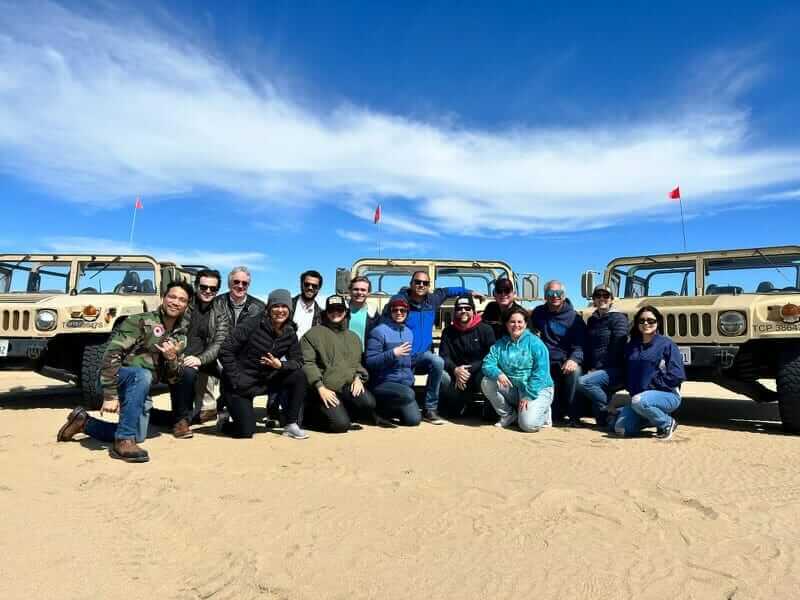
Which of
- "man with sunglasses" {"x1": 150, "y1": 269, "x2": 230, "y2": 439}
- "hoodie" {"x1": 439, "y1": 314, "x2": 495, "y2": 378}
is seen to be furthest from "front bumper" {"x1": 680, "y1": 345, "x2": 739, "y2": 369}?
"man with sunglasses" {"x1": 150, "y1": 269, "x2": 230, "y2": 439}

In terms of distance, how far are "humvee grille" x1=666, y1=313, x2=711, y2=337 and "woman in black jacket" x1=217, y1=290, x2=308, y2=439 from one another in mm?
3336

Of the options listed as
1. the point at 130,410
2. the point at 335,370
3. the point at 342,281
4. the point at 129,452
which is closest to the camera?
the point at 129,452

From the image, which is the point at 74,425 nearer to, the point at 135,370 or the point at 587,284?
the point at 135,370

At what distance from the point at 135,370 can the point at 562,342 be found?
3.66 m

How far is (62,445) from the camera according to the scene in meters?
3.91

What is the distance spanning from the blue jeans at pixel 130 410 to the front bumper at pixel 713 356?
437cm

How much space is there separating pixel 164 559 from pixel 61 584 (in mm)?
345

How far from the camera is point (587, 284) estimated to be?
6.17m

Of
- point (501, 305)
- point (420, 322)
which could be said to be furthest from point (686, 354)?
point (420, 322)

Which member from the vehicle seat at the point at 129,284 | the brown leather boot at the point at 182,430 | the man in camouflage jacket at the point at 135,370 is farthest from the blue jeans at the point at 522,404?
the vehicle seat at the point at 129,284

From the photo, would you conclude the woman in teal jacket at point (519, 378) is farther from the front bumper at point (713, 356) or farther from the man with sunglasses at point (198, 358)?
the man with sunglasses at point (198, 358)

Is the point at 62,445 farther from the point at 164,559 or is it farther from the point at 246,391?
the point at 164,559

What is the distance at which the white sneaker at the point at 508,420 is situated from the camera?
492 cm

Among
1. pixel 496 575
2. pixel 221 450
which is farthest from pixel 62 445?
pixel 496 575
